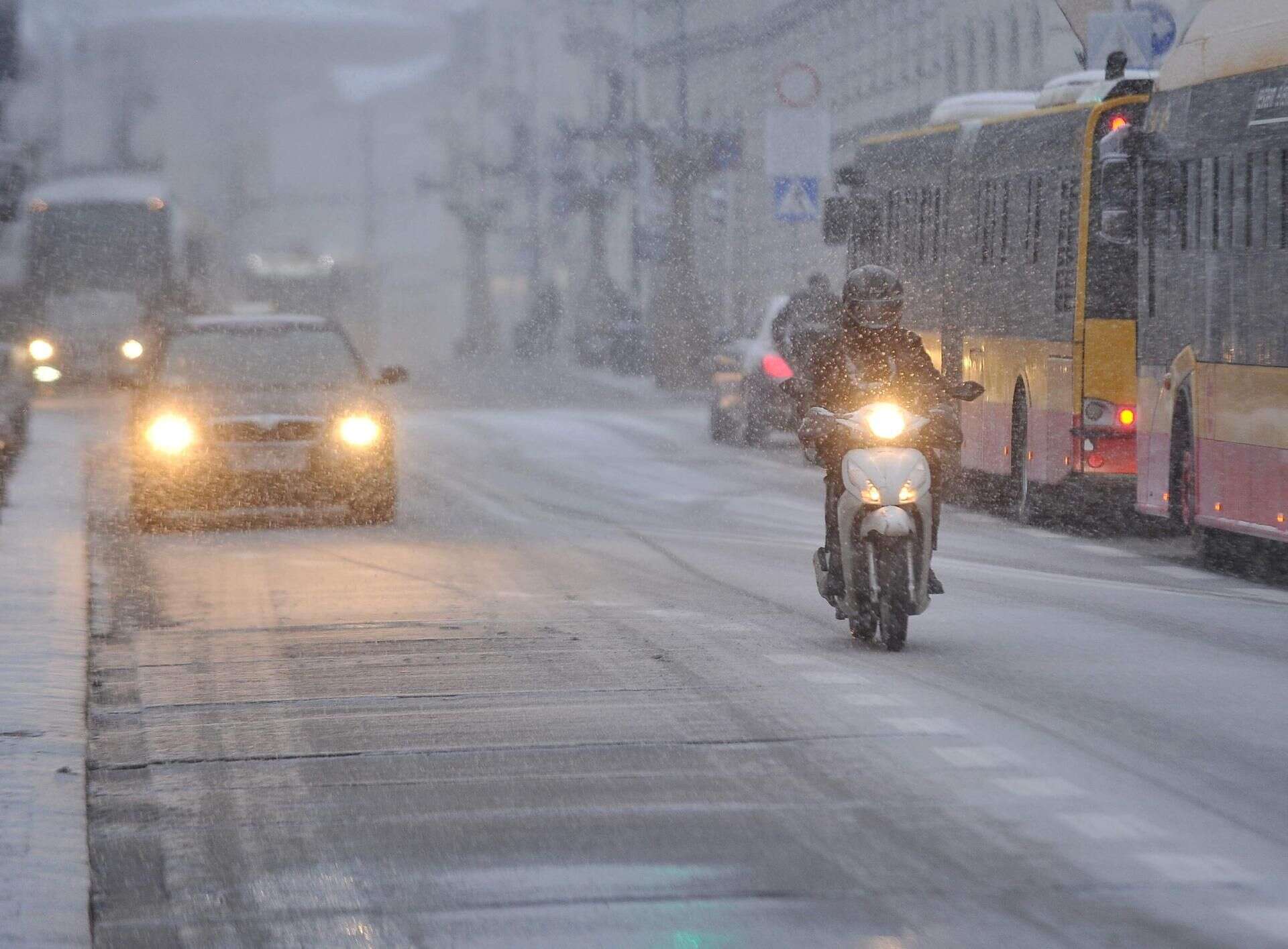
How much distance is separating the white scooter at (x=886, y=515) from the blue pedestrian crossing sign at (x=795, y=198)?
84.2 ft

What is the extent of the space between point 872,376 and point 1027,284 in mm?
9321

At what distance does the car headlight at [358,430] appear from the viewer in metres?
19.0

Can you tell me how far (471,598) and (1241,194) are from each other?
5.00 meters

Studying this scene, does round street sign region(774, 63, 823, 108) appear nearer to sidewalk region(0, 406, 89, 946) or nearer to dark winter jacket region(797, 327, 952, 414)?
sidewalk region(0, 406, 89, 946)

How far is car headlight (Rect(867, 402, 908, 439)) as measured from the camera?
36.8 ft

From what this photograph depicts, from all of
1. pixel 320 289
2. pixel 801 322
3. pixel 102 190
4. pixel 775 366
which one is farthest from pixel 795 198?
pixel 320 289

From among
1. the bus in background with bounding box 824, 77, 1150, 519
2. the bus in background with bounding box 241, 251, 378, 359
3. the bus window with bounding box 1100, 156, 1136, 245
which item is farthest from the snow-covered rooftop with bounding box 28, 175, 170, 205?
the bus window with bounding box 1100, 156, 1136, 245

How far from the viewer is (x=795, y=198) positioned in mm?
37031

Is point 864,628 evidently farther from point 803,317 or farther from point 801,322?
point 803,317

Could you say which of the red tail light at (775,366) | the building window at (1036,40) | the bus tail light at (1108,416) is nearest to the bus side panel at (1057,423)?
the bus tail light at (1108,416)

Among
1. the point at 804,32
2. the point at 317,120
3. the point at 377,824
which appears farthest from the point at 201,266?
the point at 317,120

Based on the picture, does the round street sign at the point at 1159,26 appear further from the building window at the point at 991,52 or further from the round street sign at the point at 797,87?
the building window at the point at 991,52

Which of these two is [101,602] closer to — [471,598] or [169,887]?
[471,598]

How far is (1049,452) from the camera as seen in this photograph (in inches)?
762
